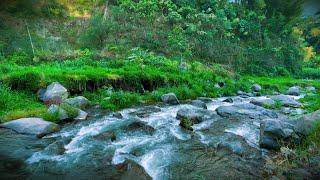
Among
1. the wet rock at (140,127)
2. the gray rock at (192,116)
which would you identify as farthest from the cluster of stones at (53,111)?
the gray rock at (192,116)

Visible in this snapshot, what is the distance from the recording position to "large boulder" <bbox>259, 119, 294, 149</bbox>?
7.20 m

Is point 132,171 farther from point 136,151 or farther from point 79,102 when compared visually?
point 79,102

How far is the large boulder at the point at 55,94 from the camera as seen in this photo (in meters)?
11.5

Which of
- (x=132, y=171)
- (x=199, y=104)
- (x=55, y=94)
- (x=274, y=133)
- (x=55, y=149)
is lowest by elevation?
(x=199, y=104)

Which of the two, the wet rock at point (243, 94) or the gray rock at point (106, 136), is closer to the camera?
the gray rock at point (106, 136)

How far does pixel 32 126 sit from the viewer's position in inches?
345

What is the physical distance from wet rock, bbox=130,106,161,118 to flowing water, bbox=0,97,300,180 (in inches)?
43.1

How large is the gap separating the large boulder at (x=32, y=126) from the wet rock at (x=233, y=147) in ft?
13.4

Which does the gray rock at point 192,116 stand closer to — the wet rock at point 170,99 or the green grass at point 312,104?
the wet rock at point 170,99

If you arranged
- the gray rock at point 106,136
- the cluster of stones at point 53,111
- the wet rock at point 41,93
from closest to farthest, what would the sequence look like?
the gray rock at point 106,136
the cluster of stones at point 53,111
the wet rock at point 41,93

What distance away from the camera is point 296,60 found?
33.1 m

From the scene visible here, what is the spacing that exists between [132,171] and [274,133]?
10.2ft

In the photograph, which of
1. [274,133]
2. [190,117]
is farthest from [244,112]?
[274,133]

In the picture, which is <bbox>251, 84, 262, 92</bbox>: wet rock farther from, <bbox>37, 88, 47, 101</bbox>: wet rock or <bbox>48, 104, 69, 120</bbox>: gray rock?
<bbox>48, 104, 69, 120</bbox>: gray rock
